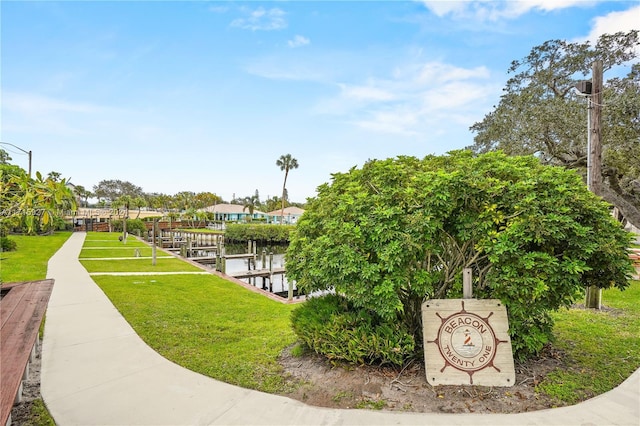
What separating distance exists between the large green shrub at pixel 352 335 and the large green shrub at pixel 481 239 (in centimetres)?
26

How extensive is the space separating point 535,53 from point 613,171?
5.42m

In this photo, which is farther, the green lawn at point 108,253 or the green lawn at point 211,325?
the green lawn at point 108,253

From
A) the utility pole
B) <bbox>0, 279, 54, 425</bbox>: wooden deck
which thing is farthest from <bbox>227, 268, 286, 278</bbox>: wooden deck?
the utility pole

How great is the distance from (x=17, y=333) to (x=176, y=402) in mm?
1605

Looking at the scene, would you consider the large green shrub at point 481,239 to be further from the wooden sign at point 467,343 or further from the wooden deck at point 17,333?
the wooden deck at point 17,333

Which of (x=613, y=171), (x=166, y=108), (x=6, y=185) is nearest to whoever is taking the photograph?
(x=6, y=185)

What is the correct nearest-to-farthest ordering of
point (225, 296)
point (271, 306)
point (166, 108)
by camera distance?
point (271, 306), point (225, 296), point (166, 108)

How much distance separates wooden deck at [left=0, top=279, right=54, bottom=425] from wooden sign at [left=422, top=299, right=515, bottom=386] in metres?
3.28

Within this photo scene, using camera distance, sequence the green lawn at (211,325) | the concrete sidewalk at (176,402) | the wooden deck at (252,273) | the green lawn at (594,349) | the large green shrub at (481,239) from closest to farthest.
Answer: the concrete sidewalk at (176,402) → the large green shrub at (481,239) → the green lawn at (594,349) → the green lawn at (211,325) → the wooden deck at (252,273)

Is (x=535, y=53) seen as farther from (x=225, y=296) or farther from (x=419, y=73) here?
(x=225, y=296)

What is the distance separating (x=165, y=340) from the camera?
4.91 m

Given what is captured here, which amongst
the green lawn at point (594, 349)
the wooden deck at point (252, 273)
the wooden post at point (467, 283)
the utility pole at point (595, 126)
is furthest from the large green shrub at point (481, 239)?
the wooden deck at point (252, 273)

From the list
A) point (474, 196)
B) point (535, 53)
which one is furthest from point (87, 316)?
point (535, 53)

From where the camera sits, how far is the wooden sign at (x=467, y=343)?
3389 mm
